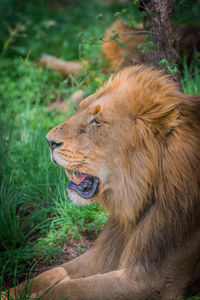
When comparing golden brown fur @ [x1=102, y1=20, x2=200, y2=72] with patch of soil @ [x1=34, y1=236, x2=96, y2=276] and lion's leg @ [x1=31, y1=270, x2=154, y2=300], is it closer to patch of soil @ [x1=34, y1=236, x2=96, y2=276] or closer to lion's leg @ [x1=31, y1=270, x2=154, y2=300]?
patch of soil @ [x1=34, y1=236, x2=96, y2=276]

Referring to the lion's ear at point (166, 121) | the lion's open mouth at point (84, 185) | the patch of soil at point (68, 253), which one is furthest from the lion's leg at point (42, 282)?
the lion's ear at point (166, 121)

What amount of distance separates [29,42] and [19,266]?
500 cm

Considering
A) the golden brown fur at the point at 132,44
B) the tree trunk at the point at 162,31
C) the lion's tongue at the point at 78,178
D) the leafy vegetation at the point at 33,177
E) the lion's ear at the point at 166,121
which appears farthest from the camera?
the golden brown fur at the point at 132,44

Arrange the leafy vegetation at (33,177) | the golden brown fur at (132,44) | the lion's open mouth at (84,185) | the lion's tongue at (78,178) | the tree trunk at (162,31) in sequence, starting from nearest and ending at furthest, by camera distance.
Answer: the lion's open mouth at (84,185) → the lion's tongue at (78,178) → the leafy vegetation at (33,177) → the tree trunk at (162,31) → the golden brown fur at (132,44)

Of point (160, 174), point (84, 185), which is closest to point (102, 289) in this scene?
point (84, 185)

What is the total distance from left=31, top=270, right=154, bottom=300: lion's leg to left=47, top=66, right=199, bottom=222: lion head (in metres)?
0.34

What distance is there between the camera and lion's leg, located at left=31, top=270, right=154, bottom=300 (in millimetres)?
2490

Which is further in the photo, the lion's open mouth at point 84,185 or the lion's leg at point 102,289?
the lion's open mouth at point 84,185

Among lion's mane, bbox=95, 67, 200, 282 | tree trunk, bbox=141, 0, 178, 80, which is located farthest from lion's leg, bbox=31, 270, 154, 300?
tree trunk, bbox=141, 0, 178, 80

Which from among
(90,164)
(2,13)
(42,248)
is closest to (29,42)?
(2,13)

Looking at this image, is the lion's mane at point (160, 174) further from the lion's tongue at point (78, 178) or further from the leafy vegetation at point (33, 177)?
the leafy vegetation at point (33, 177)

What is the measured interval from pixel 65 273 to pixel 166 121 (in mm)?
1172

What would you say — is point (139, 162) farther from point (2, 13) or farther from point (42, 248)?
point (2, 13)

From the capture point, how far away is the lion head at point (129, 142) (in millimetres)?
2439
